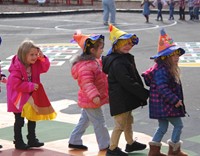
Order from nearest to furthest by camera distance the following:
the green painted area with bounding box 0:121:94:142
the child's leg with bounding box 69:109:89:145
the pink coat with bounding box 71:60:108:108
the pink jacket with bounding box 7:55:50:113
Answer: the pink coat with bounding box 71:60:108:108
the pink jacket with bounding box 7:55:50:113
the child's leg with bounding box 69:109:89:145
the green painted area with bounding box 0:121:94:142

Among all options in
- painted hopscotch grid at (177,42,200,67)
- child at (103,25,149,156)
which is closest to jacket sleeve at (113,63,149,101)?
child at (103,25,149,156)

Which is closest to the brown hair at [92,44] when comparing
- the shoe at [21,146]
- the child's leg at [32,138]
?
the child's leg at [32,138]

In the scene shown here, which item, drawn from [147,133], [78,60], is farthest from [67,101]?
[78,60]

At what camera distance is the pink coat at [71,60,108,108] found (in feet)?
22.6

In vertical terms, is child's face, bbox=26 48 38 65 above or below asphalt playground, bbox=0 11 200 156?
above

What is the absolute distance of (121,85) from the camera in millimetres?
6672

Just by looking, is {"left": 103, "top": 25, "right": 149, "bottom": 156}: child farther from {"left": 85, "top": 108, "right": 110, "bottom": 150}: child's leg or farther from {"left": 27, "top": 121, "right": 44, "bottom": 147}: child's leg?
{"left": 27, "top": 121, "right": 44, "bottom": 147}: child's leg

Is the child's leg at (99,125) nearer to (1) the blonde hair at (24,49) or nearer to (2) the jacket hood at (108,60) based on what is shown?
(2) the jacket hood at (108,60)

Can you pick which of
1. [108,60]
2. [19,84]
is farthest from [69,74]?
[108,60]

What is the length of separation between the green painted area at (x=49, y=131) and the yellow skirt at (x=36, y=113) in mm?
507

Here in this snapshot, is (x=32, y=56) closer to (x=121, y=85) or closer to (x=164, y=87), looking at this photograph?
(x=121, y=85)

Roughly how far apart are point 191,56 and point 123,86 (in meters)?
9.27

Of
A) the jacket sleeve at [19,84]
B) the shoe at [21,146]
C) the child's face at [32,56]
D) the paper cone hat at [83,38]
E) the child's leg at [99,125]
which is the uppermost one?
the paper cone hat at [83,38]

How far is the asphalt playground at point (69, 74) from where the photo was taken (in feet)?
25.0
